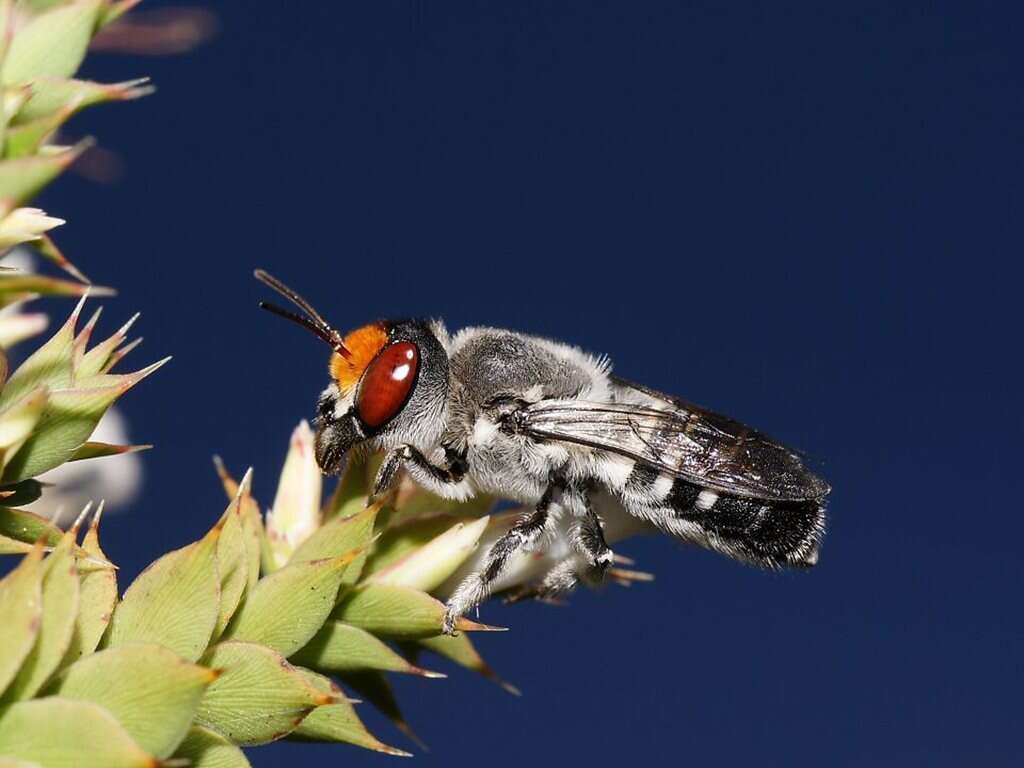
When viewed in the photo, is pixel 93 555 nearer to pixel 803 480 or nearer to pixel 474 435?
pixel 474 435

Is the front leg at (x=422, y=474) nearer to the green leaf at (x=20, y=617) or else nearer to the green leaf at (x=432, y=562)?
the green leaf at (x=432, y=562)

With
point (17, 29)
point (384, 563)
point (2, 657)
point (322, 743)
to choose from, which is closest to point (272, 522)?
point (384, 563)

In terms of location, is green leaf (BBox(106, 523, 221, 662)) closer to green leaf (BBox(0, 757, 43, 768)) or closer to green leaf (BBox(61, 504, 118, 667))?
green leaf (BBox(61, 504, 118, 667))

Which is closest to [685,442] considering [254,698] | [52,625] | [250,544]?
[250,544]

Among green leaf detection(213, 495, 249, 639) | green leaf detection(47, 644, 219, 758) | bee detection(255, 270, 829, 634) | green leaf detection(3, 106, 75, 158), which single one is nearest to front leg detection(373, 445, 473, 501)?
bee detection(255, 270, 829, 634)

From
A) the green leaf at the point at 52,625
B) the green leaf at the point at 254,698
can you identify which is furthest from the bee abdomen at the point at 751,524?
the green leaf at the point at 52,625

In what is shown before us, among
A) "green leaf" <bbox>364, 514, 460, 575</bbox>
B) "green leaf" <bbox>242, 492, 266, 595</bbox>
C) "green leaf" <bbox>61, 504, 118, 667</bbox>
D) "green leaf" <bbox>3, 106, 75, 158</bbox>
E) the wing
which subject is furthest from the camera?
the wing

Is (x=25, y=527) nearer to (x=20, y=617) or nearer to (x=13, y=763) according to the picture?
(x=20, y=617)
